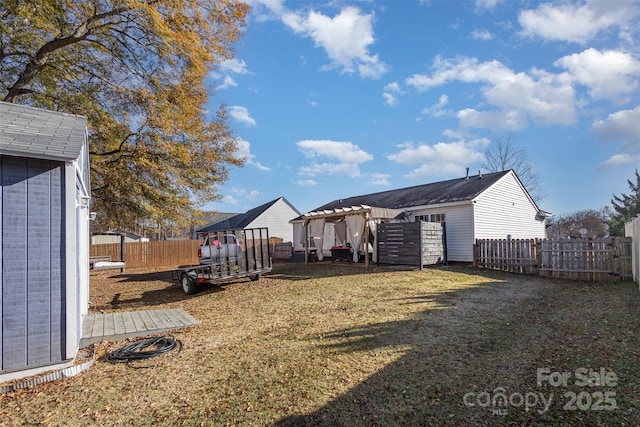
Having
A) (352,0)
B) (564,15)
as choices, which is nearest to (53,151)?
(352,0)

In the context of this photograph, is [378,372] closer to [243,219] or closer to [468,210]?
[468,210]

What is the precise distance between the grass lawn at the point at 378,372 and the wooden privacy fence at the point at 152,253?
14.0 meters

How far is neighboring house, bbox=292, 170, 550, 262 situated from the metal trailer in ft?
17.2

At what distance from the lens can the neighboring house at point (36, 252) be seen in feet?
12.4

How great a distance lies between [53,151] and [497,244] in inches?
560

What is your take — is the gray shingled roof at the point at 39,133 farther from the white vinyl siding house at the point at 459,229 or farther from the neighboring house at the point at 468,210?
the white vinyl siding house at the point at 459,229

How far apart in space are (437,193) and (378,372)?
1543cm

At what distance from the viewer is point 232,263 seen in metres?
10.1

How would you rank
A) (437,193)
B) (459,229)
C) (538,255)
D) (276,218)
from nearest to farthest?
(538,255), (459,229), (437,193), (276,218)

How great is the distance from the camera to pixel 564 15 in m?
8.75

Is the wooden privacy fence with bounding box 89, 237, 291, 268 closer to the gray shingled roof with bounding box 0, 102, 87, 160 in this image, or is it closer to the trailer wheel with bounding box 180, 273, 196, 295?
the trailer wheel with bounding box 180, 273, 196, 295

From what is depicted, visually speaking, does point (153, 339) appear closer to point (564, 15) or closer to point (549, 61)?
point (564, 15)

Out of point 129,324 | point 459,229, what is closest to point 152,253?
point 129,324

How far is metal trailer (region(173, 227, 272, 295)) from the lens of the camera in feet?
31.5
